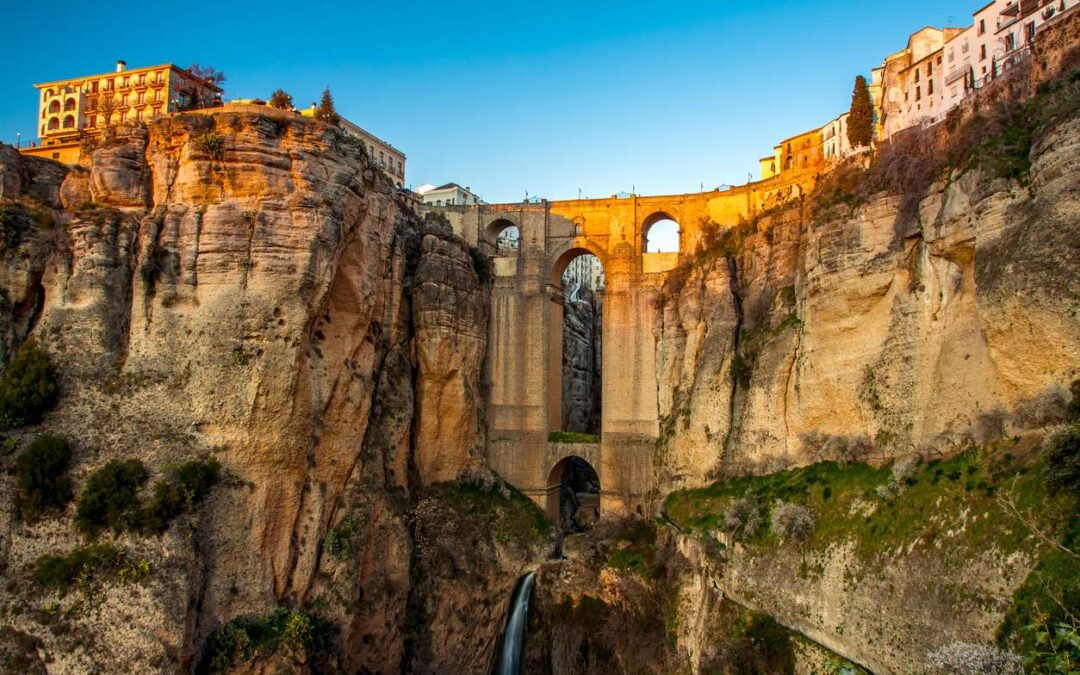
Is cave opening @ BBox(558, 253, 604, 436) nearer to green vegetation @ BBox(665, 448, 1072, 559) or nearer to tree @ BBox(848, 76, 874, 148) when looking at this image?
tree @ BBox(848, 76, 874, 148)

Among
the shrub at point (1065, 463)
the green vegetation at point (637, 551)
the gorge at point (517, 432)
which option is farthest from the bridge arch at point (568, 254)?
the shrub at point (1065, 463)

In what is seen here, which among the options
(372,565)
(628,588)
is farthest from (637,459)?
(372,565)

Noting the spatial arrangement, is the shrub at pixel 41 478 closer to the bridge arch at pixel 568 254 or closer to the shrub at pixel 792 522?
the shrub at pixel 792 522

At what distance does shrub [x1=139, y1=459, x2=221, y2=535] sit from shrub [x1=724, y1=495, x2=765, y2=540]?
48.8 ft

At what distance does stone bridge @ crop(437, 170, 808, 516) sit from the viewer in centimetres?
3262

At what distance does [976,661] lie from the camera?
12000 millimetres

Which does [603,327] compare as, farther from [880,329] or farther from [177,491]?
[177,491]

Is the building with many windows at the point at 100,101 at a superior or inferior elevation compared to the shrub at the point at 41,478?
superior

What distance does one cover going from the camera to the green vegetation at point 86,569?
1873cm

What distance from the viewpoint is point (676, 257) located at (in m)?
33.4

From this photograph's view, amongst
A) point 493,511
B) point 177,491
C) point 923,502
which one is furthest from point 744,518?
point 177,491

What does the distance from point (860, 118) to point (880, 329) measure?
32.2 feet

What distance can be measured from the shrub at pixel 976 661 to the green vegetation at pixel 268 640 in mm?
15954

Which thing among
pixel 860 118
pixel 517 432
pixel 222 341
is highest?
pixel 860 118
